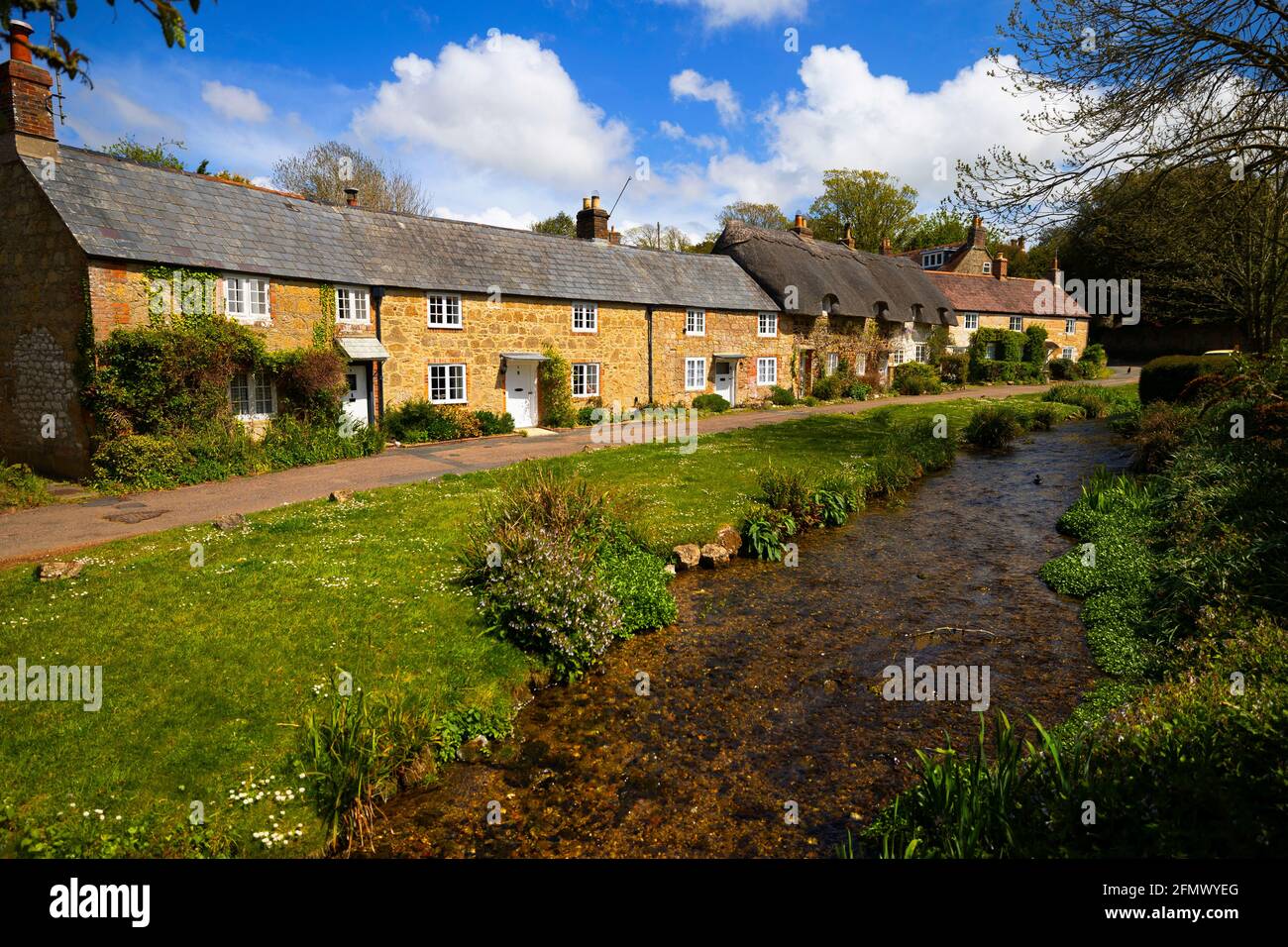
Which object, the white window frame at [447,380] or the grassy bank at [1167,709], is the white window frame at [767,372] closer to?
the white window frame at [447,380]

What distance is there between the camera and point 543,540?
861 cm

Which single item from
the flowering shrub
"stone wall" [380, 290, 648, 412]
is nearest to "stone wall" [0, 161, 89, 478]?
"stone wall" [380, 290, 648, 412]

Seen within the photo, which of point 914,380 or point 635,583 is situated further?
point 914,380

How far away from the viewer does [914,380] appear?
119 feet

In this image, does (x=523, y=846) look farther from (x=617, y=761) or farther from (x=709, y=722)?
(x=709, y=722)

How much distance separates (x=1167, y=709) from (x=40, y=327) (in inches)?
848

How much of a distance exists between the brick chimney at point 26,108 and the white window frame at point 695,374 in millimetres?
20453

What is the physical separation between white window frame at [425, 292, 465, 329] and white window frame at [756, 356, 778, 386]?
14.4m

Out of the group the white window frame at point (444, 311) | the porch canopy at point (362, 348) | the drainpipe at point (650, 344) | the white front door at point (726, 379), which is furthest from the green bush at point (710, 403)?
the porch canopy at point (362, 348)

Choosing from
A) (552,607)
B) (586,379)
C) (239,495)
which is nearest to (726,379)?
(586,379)

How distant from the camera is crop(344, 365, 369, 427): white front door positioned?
2048 cm

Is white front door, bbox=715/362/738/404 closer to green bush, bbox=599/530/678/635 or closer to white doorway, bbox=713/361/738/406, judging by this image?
white doorway, bbox=713/361/738/406

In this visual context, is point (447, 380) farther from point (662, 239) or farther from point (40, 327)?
point (662, 239)
